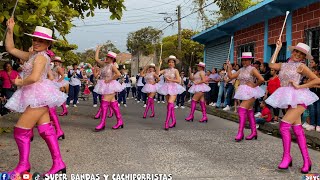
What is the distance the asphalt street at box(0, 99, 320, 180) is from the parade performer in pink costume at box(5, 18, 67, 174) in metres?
0.62

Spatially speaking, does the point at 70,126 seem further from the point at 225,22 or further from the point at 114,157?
the point at 225,22

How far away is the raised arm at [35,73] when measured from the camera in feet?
16.5

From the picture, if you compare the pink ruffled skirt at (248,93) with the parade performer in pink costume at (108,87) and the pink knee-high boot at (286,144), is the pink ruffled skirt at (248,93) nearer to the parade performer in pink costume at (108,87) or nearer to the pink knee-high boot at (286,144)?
the pink knee-high boot at (286,144)

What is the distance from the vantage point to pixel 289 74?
6.29 metres

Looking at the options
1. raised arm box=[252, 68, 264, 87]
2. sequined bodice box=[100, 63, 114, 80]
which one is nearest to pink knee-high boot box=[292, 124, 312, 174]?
raised arm box=[252, 68, 264, 87]

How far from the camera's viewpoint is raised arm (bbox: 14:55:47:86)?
16.5 ft

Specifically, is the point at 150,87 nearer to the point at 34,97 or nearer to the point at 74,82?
the point at 74,82

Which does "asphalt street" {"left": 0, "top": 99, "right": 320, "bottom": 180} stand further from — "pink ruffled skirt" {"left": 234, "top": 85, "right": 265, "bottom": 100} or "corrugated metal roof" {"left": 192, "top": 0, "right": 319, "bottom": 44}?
"corrugated metal roof" {"left": 192, "top": 0, "right": 319, "bottom": 44}

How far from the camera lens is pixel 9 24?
5305mm

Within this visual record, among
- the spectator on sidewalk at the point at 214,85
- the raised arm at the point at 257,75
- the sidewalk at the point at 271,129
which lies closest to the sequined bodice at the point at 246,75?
the raised arm at the point at 257,75

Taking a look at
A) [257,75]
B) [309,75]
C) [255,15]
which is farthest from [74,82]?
[309,75]

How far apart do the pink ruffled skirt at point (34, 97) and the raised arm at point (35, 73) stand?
205mm

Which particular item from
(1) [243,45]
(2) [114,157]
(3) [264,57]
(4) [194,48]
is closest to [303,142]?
(2) [114,157]

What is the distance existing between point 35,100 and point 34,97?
0.05 m
